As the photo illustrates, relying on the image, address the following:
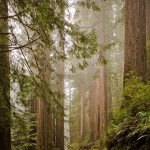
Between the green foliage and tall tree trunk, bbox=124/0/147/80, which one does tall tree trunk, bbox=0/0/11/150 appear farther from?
tall tree trunk, bbox=124/0/147/80

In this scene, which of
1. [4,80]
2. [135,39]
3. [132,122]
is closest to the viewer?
[132,122]

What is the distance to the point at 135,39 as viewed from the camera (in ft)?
25.1

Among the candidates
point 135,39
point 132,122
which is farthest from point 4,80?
point 135,39

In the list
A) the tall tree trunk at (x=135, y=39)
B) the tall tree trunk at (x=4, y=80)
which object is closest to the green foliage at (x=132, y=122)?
the tall tree trunk at (x=135, y=39)

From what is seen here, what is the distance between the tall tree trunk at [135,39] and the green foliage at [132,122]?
407 mm

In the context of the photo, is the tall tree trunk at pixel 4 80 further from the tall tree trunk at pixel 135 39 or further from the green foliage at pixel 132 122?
the tall tree trunk at pixel 135 39

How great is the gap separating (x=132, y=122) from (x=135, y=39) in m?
3.02

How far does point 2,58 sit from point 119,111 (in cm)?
304

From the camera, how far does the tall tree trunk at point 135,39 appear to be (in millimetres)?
7422

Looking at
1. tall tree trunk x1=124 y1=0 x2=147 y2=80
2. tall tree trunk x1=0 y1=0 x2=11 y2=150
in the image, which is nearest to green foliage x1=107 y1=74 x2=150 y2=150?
tall tree trunk x1=124 y1=0 x2=147 y2=80

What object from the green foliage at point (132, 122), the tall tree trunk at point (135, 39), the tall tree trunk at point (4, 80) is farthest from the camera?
the tall tree trunk at point (135, 39)

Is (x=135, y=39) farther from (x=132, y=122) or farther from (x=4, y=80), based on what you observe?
(x=4, y=80)

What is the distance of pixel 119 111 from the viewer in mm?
6406

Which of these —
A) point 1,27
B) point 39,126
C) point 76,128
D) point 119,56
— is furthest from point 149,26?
point 76,128
